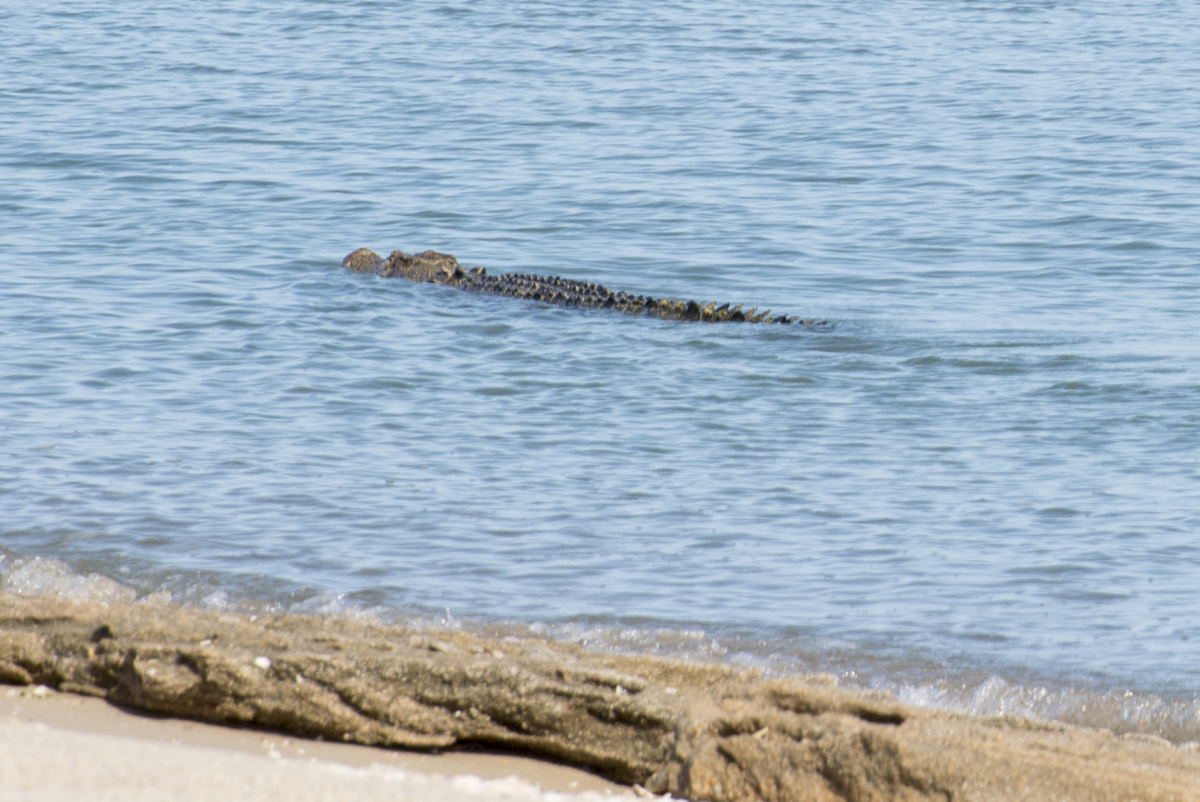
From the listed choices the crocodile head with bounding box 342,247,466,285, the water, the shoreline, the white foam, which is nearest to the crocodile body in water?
the crocodile head with bounding box 342,247,466,285

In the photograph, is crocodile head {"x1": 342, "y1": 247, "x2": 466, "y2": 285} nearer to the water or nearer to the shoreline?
the water

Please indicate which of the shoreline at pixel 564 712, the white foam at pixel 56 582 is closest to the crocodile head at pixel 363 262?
the white foam at pixel 56 582

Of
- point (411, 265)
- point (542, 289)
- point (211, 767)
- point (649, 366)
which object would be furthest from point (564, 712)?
point (411, 265)

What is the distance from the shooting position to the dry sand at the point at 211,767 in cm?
349

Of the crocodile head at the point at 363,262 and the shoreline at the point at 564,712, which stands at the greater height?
the shoreline at the point at 564,712

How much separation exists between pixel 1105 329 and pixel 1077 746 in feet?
24.7

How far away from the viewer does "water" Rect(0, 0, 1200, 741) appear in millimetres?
6316

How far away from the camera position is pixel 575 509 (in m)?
7.28

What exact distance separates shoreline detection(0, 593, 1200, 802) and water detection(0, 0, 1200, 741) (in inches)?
55.2

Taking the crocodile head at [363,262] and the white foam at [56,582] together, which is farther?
the crocodile head at [363,262]

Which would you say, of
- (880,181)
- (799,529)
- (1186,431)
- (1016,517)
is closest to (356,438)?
(799,529)

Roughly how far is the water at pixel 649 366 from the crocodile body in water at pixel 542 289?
0.23m

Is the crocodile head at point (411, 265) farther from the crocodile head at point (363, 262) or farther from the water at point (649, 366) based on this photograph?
the water at point (649, 366)

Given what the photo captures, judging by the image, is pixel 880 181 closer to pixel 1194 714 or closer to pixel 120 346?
pixel 120 346
